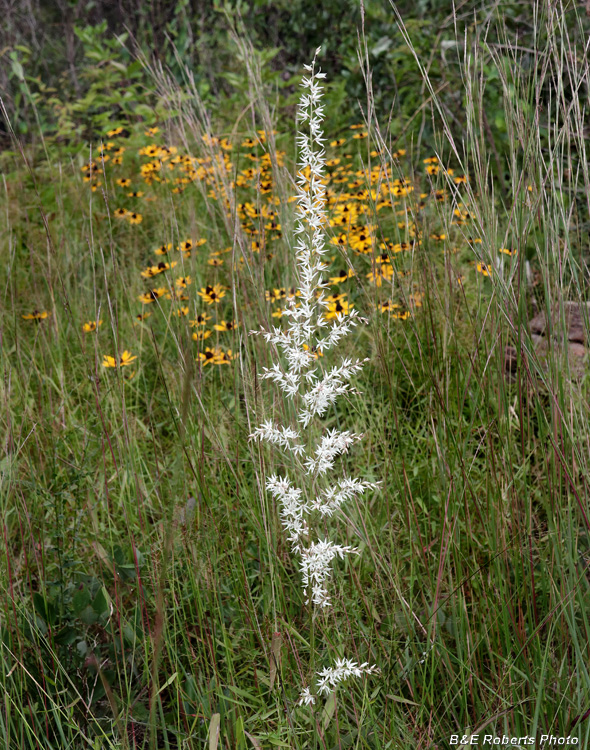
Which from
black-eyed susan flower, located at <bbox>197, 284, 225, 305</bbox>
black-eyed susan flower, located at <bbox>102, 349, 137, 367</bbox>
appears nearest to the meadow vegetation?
black-eyed susan flower, located at <bbox>197, 284, 225, 305</bbox>

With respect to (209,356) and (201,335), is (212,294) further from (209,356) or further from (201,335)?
(201,335)

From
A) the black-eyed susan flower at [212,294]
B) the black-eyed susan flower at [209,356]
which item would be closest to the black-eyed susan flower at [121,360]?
the black-eyed susan flower at [209,356]

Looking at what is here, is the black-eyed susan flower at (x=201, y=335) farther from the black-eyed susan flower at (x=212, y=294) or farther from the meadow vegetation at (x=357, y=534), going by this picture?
the black-eyed susan flower at (x=212, y=294)

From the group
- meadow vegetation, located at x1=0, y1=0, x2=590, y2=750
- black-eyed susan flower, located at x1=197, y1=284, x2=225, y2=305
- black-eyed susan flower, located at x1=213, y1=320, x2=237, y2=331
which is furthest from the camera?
black-eyed susan flower, located at x1=197, y1=284, x2=225, y2=305

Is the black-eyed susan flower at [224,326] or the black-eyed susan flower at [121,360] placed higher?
the black-eyed susan flower at [224,326]

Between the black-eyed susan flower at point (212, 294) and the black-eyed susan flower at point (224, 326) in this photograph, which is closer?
the black-eyed susan flower at point (224, 326)

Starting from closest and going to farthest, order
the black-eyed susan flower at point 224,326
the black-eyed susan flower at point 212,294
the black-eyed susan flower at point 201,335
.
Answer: the black-eyed susan flower at point 201,335, the black-eyed susan flower at point 224,326, the black-eyed susan flower at point 212,294

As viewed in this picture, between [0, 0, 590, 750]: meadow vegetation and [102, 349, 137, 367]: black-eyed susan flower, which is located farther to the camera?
[102, 349, 137, 367]: black-eyed susan flower

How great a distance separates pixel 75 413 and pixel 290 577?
3.66ft

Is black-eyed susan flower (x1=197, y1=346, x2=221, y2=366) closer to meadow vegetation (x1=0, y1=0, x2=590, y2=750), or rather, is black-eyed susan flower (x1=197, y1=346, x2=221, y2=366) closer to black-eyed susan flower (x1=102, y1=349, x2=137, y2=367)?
meadow vegetation (x1=0, y1=0, x2=590, y2=750)

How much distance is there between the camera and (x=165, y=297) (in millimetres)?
2691

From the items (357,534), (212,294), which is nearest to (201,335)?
(212,294)

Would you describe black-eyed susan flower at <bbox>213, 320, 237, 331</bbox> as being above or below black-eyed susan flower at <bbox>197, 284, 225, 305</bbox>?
below

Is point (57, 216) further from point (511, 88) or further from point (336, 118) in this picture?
point (511, 88)
